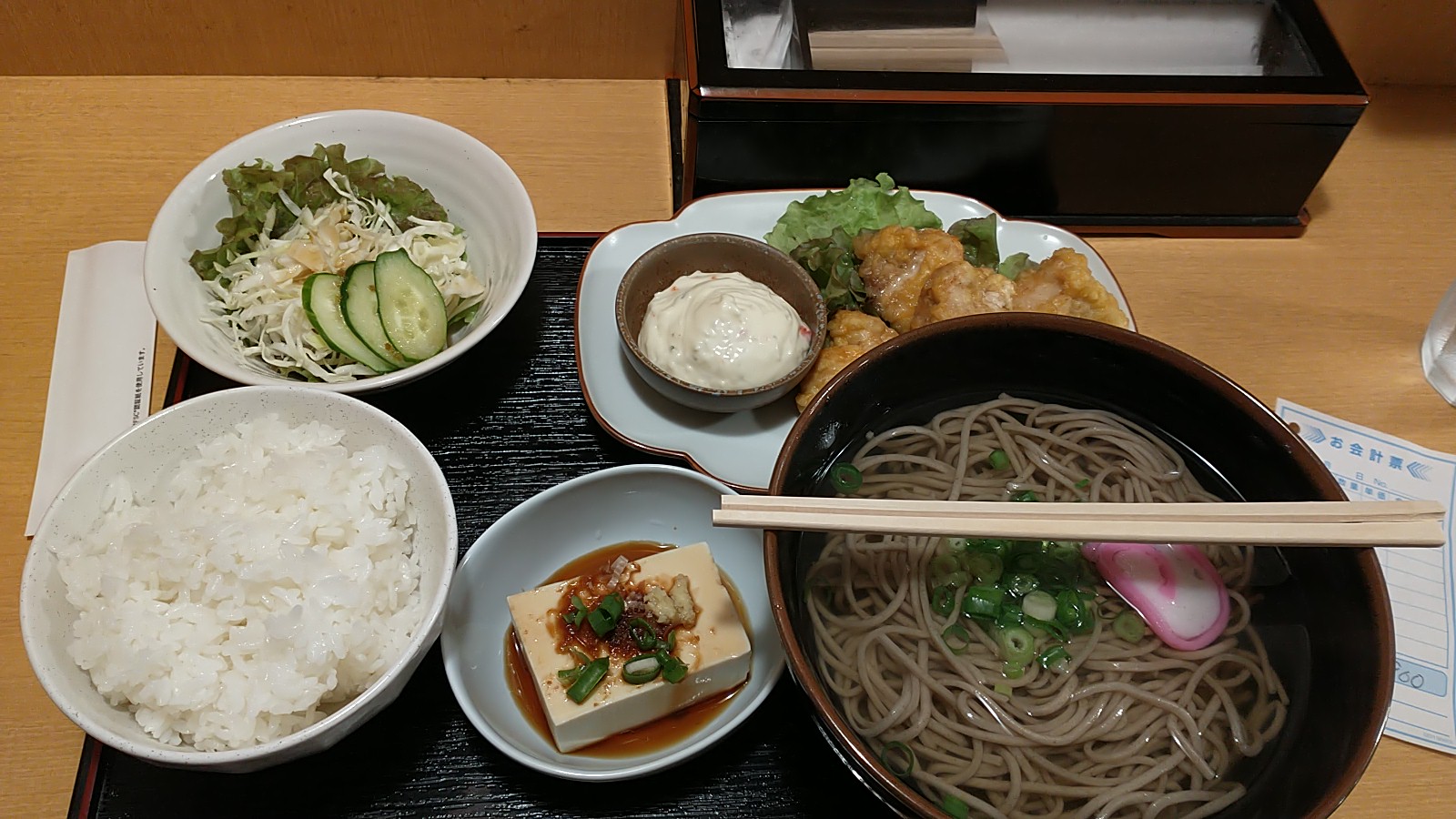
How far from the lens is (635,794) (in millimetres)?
1514

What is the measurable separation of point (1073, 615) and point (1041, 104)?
1.25 m

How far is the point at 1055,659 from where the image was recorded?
136 cm

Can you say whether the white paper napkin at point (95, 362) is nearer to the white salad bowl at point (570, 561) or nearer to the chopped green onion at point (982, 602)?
the white salad bowl at point (570, 561)

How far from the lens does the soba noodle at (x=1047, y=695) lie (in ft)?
4.19

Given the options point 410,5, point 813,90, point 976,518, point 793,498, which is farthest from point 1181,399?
point 410,5

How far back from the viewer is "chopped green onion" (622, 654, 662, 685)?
1.49m

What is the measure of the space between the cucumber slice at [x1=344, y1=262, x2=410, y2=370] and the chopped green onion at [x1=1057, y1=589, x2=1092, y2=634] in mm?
1316

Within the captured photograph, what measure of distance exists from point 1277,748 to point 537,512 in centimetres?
124

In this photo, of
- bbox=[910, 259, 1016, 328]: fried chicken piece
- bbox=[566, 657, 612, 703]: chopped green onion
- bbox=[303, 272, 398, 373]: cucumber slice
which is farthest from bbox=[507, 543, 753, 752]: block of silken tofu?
bbox=[910, 259, 1016, 328]: fried chicken piece

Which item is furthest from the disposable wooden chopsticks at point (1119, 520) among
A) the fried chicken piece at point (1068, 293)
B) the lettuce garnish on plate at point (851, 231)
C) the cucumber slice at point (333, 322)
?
the cucumber slice at point (333, 322)

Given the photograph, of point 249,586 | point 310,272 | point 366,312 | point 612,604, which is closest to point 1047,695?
point 612,604

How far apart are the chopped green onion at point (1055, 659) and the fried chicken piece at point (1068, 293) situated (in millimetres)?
794

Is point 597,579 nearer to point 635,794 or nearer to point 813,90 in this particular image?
point 635,794

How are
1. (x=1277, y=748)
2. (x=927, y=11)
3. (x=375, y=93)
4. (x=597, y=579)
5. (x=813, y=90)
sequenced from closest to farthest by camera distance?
(x=1277, y=748) < (x=597, y=579) < (x=813, y=90) < (x=927, y=11) < (x=375, y=93)
